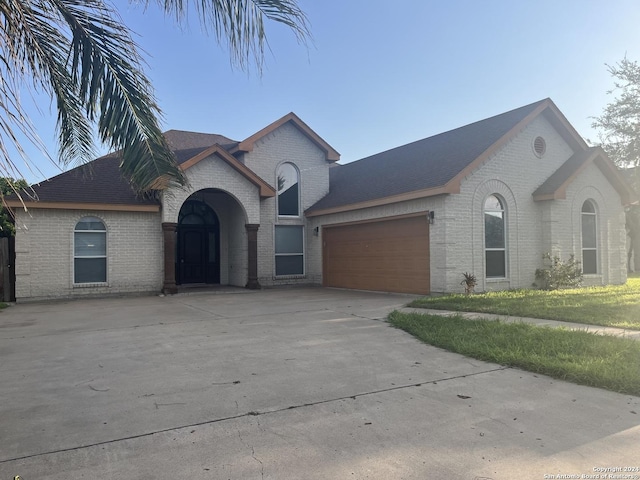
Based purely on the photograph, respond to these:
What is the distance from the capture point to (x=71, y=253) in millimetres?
14281

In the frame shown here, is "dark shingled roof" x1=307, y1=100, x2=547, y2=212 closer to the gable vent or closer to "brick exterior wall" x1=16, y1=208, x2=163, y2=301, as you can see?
the gable vent

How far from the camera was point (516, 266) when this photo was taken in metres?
14.7

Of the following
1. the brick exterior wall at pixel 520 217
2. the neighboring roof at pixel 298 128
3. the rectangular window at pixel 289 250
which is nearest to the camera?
the brick exterior wall at pixel 520 217

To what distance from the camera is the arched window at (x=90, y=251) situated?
14.4m

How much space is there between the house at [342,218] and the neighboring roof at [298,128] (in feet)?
0.19

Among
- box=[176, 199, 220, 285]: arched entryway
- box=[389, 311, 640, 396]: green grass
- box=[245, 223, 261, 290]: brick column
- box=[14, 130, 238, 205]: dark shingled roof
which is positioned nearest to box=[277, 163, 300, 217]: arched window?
box=[245, 223, 261, 290]: brick column

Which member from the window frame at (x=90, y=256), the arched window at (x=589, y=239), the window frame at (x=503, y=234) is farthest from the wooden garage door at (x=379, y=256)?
the window frame at (x=90, y=256)

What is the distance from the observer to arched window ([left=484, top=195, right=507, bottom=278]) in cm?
1423

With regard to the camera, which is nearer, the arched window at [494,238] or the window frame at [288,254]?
the arched window at [494,238]

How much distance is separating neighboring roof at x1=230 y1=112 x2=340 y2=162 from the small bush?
9053 millimetres

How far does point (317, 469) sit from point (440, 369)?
9.55 ft

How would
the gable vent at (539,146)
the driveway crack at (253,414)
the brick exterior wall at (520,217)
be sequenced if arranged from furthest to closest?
the gable vent at (539,146) → the brick exterior wall at (520,217) → the driveway crack at (253,414)

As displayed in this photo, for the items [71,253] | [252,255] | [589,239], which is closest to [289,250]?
[252,255]

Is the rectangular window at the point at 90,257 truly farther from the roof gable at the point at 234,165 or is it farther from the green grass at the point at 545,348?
the green grass at the point at 545,348
